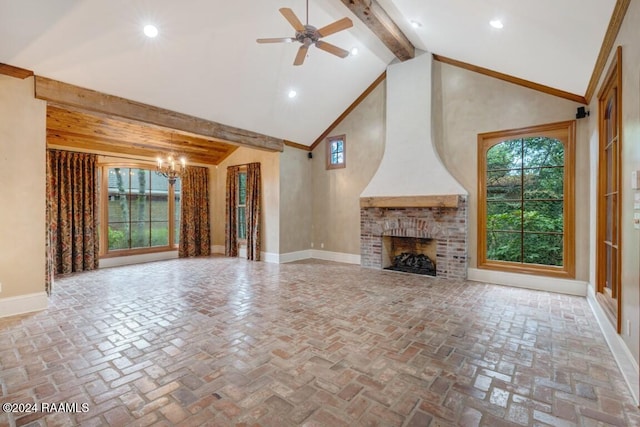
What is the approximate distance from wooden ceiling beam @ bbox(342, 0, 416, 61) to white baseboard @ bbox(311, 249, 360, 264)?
4.45m

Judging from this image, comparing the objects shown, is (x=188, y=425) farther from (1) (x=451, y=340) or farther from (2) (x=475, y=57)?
(2) (x=475, y=57)

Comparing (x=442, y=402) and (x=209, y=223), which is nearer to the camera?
(x=442, y=402)

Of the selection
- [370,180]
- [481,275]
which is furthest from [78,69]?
[481,275]

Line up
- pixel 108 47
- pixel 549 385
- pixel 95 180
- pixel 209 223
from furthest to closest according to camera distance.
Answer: pixel 209 223 < pixel 95 180 < pixel 108 47 < pixel 549 385

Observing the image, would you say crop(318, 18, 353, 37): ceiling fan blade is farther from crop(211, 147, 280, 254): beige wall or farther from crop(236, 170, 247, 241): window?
crop(236, 170, 247, 241): window

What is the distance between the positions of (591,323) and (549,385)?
1842 millimetres

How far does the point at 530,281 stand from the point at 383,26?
Result: 4795 millimetres

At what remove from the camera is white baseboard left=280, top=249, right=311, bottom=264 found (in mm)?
7445

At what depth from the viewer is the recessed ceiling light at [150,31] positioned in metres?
3.63

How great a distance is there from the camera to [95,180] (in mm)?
6547

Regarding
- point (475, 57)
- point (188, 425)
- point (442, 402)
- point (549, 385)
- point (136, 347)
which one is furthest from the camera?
point (475, 57)

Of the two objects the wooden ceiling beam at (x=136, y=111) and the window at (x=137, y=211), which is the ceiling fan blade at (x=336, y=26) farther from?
the window at (x=137, y=211)

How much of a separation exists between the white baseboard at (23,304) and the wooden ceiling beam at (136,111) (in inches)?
101

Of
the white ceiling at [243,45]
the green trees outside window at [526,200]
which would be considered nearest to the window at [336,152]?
the white ceiling at [243,45]
